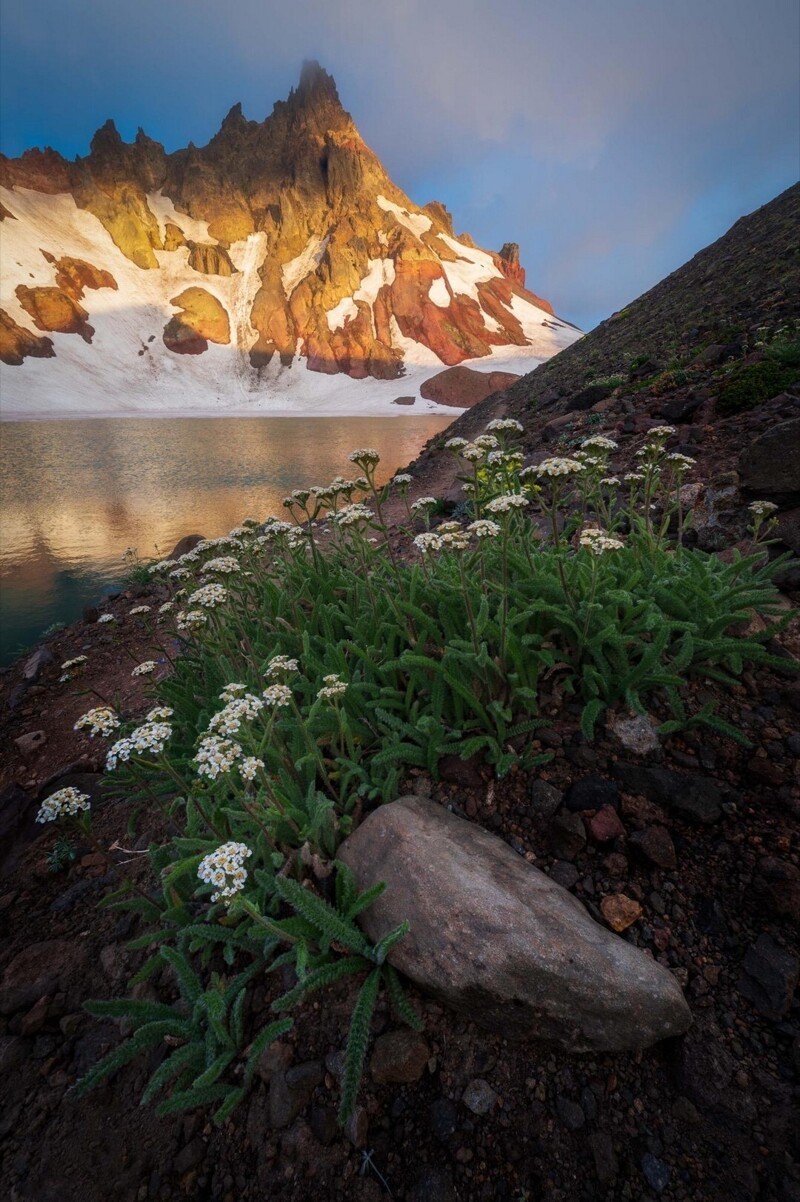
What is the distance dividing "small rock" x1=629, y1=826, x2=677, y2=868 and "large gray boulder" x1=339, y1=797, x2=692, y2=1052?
44cm

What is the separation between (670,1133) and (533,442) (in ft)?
38.0

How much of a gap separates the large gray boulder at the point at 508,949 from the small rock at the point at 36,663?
7.08m

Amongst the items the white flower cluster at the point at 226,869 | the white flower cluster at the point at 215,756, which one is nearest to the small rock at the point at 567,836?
the white flower cluster at the point at 226,869

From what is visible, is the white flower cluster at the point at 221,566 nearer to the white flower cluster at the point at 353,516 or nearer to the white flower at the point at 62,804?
the white flower cluster at the point at 353,516

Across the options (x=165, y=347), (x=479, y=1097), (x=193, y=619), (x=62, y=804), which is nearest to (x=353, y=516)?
(x=193, y=619)

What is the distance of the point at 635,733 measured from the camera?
3014 mm

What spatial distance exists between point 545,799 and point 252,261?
146 m

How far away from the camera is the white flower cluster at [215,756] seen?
2.38 metres

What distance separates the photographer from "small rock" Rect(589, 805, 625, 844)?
8.51 feet

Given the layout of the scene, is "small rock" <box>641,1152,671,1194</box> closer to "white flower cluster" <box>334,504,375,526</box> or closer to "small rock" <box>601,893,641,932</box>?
"small rock" <box>601,893,641,932</box>

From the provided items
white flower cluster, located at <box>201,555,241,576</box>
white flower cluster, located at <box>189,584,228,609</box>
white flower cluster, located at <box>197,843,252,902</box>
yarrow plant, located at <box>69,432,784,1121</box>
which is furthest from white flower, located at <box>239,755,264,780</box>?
white flower cluster, located at <box>201,555,241,576</box>

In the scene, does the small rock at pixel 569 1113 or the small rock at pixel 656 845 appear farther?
the small rock at pixel 656 845

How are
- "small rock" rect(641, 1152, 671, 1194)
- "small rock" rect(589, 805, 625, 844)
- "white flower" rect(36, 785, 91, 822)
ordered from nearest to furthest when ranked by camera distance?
"small rock" rect(641, 1152, 671, 1194) → "small rock" rect(589, 805, 625, 844) → "white flower" rect(36, 785, 91, 822)

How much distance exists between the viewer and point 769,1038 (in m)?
1.90
